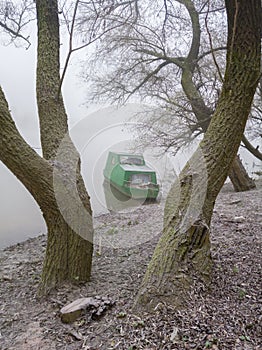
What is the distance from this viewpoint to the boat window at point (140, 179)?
10.2 feet

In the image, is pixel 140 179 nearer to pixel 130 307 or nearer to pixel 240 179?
pixel 240 179

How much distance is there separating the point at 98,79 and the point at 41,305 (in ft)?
8.74

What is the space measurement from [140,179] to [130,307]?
6.45 ft

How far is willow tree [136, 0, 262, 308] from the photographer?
128cm

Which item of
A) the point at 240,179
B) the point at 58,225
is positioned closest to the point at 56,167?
the point at 58,225

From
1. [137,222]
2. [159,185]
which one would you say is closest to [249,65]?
[137,222]

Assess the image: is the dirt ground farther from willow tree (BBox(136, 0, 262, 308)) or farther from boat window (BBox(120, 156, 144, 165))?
boat window (BBox(120, 156, 144, 165))

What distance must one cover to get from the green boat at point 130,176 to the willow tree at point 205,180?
1.45m

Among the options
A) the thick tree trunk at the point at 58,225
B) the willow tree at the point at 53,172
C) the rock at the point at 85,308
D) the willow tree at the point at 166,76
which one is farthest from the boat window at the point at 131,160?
the rock at the point at 85,308

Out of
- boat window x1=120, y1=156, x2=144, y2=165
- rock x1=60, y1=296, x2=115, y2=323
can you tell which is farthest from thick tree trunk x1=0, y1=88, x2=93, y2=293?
boat window x1=120, y1=156, x2=144, y2=165

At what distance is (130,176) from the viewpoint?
313 cm

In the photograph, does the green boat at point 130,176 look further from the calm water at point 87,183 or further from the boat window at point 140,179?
the calm water at point 87,183

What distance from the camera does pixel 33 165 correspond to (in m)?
1.42

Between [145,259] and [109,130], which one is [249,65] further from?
[109,130]
